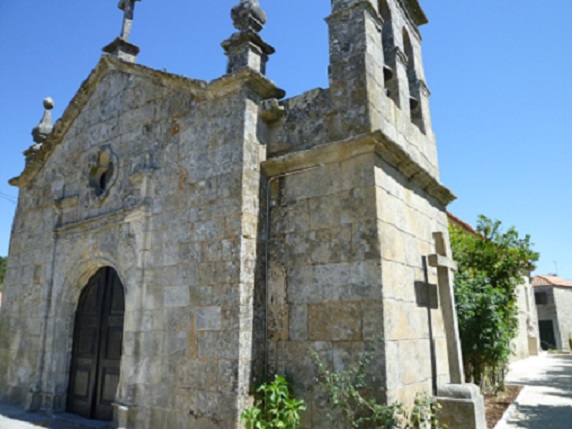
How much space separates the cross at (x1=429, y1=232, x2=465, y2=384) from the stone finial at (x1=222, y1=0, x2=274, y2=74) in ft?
9.57

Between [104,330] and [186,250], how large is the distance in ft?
6.46

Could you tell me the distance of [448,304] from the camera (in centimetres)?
494

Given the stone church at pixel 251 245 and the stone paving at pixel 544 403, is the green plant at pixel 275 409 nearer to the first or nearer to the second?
the stone church at pixel 251 245

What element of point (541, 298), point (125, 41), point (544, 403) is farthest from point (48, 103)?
point (541, 298)

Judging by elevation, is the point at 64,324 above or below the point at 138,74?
below

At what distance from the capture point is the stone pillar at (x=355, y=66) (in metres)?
4.32

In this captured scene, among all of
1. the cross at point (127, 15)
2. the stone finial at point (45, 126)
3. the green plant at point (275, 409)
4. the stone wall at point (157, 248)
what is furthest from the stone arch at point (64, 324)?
the cross at point (127, 15)

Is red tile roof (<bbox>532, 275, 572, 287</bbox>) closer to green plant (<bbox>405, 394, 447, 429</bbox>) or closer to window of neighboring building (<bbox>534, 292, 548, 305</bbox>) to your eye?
window of neighboring building (<bbox>534, 292, 548, 305</bbox>)

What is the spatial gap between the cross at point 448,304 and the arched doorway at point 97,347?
3.92 m

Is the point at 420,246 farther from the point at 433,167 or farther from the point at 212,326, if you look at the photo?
the point at 212,326

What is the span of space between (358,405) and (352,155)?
2.26m

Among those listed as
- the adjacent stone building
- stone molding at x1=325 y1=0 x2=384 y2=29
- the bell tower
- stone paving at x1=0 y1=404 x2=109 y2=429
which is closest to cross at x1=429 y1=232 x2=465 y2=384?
the bell tower

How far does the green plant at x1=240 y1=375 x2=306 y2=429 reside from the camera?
3738 mm

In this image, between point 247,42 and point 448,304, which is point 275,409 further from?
point 247,42
